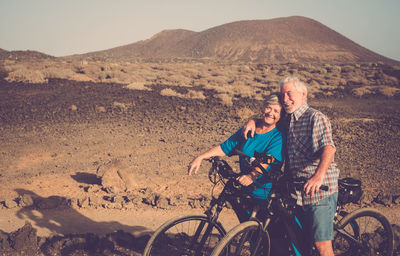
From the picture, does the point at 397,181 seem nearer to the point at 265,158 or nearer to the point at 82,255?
the point at 265,158

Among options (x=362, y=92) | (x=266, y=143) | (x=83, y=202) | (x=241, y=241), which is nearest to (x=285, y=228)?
(x=241, y=241)

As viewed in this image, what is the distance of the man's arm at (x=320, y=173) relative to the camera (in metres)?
2.46

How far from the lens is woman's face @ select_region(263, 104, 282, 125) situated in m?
2.86

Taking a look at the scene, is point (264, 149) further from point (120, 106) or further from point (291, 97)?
point (120, 106)

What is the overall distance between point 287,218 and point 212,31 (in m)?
120

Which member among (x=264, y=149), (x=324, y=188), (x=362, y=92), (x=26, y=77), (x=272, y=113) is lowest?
(x=362, y=92)

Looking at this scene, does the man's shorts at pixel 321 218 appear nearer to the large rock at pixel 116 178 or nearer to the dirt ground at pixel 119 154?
the dirt ground at pixel 119 154

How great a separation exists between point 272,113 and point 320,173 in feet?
2.18

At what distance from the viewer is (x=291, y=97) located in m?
2.77

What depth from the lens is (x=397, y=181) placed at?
6.99 metres

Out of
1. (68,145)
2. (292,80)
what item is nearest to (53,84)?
(68,145)

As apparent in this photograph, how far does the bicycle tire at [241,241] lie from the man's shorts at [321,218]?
38 cm

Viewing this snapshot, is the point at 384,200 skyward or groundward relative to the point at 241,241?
groundward

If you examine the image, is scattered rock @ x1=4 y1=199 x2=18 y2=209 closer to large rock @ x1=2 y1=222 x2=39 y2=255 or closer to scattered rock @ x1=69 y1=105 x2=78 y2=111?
large rock @ x1=2 y1=222 x2=39 y2=255
